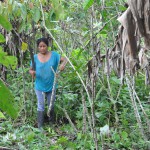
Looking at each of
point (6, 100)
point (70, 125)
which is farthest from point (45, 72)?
point (6, 100)

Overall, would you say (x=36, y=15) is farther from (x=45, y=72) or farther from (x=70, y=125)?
(x=70, y=125)

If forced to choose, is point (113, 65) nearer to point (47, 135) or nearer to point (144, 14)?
point (144, 14)

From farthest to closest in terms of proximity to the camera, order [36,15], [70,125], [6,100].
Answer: [70,125] < [36,15] < [6,100]

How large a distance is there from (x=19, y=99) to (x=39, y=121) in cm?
48

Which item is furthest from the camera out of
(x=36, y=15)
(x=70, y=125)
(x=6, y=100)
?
(x=70, y=125)

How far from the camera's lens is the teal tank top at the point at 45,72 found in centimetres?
481

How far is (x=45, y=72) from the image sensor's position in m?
4.83

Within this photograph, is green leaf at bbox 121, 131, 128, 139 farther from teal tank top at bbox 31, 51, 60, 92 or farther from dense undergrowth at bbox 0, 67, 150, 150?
teal tank top at bbox 31, 51, 60, 92

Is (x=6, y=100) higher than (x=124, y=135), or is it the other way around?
(x=6, y=100)

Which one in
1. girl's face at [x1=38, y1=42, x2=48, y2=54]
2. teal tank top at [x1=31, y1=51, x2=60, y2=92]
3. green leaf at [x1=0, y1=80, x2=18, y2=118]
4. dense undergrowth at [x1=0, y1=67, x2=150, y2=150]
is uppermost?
green leaf at [x1=0, y1=80, x2=18, y2=118]

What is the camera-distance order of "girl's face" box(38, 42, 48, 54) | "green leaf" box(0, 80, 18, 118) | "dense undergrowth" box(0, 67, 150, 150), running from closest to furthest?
"green leaf" box(0, 80, 18, 118), "dense undergrowth" box(0, 67, 150, 150), "girl's face" box(38, 42, 48, 54)

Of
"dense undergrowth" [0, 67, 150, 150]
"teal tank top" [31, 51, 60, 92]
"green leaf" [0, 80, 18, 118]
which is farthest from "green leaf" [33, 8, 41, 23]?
"green leaf" [0, 80, 18, 118]

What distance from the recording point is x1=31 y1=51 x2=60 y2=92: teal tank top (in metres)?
4.81

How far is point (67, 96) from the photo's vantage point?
202 inches
